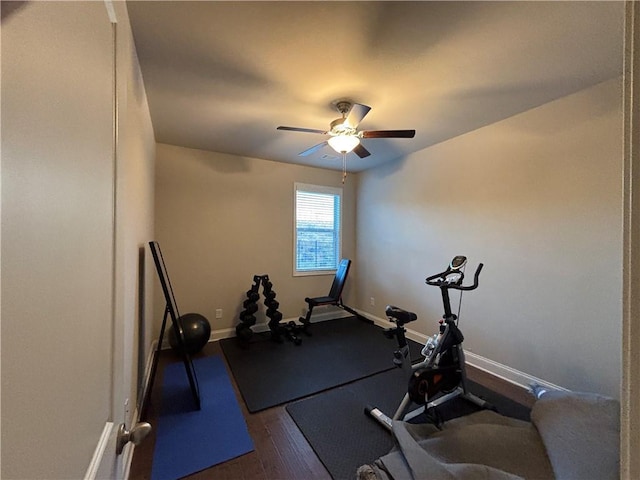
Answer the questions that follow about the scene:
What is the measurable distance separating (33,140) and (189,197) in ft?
11.6

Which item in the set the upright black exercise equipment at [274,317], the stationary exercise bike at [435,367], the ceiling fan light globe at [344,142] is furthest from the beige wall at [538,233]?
the upright black exercise equipment at [274,317]

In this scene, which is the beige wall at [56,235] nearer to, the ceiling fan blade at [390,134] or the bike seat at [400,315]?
the bike seat at [400,315]

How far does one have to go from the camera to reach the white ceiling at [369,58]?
146 cm

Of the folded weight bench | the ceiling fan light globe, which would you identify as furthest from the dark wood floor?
the ceiling fan light globe

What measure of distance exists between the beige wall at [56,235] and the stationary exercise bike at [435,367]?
6.06 ft

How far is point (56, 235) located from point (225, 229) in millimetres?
3548

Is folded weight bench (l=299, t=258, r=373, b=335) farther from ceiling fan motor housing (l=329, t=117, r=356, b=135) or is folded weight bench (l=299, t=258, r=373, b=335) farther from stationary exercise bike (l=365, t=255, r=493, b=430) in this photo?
ceiling fan motor housing (l=329, t=117, r=356, b=135)

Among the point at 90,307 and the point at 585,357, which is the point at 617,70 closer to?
the point at 585,357

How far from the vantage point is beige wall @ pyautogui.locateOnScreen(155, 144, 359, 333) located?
3.48 m

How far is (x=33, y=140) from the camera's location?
36 centimetres

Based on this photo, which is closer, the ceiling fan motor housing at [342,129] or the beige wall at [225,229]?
the ceiling fan motor housing at [342,129]

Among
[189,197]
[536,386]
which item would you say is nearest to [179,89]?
[189,197]

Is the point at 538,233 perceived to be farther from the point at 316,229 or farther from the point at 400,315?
the point at 316,229

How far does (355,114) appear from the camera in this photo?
2.15m
